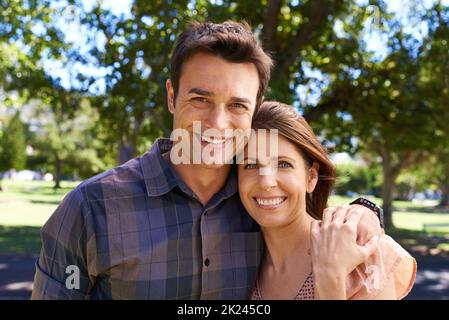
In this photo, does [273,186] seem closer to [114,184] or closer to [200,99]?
[200,99]

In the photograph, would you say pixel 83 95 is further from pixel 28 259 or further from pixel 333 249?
pixel 333 249

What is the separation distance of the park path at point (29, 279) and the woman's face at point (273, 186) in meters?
7.19

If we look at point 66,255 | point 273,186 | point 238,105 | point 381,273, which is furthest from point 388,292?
point 66,255

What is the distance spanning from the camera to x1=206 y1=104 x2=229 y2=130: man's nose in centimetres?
259

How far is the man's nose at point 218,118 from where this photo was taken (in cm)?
259

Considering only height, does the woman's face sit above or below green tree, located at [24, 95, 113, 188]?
below

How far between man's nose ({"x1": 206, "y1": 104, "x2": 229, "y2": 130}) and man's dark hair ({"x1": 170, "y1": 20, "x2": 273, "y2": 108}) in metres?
0.27

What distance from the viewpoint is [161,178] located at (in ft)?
8.75

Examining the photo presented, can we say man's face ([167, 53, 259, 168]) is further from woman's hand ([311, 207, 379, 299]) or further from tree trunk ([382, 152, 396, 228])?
tree trunk ([382, 152, 396, 228])

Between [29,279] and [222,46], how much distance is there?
9.52 metres

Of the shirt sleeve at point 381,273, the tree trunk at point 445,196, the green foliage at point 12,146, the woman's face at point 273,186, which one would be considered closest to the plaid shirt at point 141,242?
the woman's face at point 273,186

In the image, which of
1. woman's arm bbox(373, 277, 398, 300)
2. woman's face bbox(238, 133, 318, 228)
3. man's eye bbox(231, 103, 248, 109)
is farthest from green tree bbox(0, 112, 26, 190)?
woman's arm bbox(373, 277, 398, 300)

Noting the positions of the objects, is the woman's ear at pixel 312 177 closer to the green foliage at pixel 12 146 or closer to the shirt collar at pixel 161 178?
the shirt collar at pixel 161 178

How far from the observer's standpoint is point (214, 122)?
2598 millimetres
